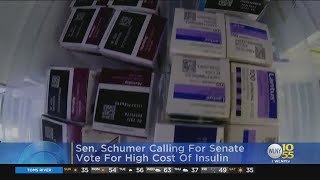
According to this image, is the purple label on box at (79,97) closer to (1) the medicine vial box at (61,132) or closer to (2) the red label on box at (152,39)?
(1) the medicine vial box at (61,132)

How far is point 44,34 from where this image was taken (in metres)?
1.04

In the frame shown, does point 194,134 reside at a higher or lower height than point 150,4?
lower

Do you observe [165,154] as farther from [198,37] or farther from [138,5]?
[138,5]

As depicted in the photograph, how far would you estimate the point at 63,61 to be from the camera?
964 mm

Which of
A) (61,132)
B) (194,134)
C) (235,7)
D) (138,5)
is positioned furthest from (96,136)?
(235,7)

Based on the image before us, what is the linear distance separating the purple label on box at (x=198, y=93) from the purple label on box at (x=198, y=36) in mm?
108

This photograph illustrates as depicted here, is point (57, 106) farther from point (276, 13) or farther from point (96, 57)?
point (276, 13)

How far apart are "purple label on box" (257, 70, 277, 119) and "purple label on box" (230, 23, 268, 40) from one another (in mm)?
90

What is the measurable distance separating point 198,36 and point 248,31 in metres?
0.12

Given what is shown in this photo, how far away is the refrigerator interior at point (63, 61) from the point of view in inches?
35.2

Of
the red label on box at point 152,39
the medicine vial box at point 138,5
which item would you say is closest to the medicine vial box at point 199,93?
the red label on box at point 152,39

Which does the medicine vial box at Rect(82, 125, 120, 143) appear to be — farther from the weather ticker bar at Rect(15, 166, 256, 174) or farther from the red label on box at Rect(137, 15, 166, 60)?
the red label on box at Rect(137, 15, 166, 60)

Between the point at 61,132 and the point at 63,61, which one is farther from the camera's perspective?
the point at 63,61

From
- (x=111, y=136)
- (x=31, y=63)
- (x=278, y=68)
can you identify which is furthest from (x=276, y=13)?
(x=31, y=63)
